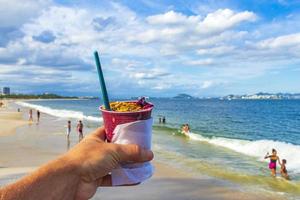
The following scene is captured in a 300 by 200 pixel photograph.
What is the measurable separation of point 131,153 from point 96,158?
24 centimetres

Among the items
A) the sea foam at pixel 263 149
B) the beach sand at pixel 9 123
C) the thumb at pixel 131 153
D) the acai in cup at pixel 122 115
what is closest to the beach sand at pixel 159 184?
the sea foam at pixel 263 149

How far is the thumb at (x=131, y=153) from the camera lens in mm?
2441

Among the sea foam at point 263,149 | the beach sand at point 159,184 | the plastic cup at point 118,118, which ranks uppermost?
the plastic cup at point 118,118

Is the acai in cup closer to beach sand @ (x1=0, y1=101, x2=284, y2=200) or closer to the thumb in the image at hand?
Answer: the thumb

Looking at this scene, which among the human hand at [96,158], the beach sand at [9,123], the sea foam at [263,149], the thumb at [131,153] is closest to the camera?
the human hand at [96,158]

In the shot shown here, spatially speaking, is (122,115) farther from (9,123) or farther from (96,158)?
(9,123)

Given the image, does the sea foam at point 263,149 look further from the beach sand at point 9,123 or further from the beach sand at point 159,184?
the beach sand at point 9,123

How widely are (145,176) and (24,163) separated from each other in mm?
16923

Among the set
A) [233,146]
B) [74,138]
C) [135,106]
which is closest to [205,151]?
[233,146]

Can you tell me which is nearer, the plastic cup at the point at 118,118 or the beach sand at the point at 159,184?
the plastic cup at the point at 118,118

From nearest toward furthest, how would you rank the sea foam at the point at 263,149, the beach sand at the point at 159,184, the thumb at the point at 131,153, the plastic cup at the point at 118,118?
1. the thumb at the point at 131,153
2. the plastic cup at the point at 118,118
3. the beach sand at the point at 159,184
4. the sea foam at the point at 263,149

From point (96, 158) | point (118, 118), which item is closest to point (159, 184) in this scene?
point (118, 118)

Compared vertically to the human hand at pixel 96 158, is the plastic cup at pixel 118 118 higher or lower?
higher

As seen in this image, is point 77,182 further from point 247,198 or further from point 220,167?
point 220,167
